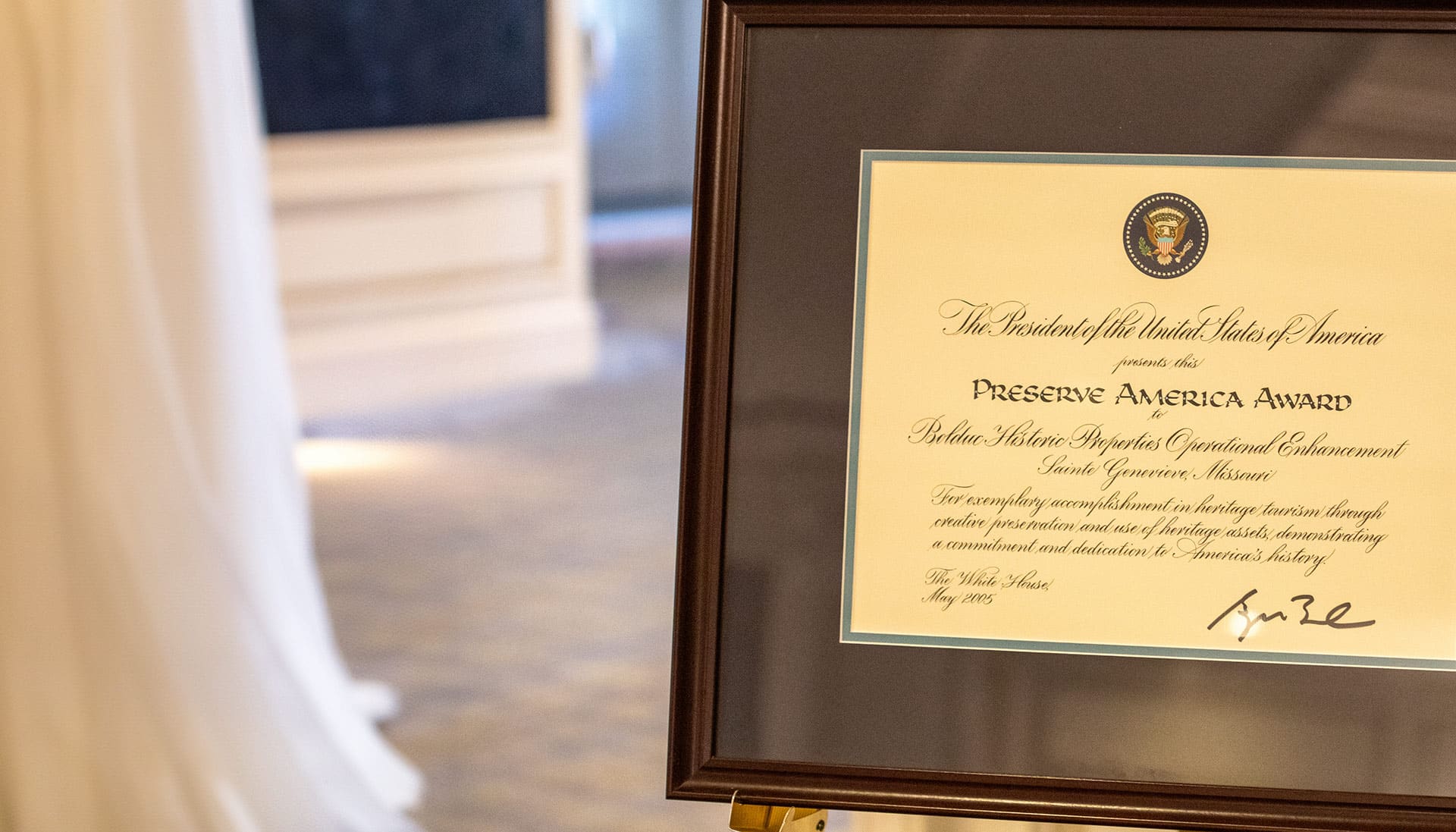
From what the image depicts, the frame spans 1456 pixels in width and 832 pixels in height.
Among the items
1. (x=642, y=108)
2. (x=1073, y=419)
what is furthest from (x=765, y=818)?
(x=642, y=108)

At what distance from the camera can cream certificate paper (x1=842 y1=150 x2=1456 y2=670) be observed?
2.05ft

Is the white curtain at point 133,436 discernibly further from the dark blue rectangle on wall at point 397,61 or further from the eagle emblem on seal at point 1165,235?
the dark blue rectangle on wall at point 397,61

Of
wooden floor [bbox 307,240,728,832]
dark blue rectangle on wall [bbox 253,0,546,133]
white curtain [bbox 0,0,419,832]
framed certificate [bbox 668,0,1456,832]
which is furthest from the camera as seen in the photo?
dark blue rectangle on wall [bbox 253,0,546,133]

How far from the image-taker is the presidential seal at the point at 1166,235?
0.63 m

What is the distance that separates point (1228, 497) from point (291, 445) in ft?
5.75

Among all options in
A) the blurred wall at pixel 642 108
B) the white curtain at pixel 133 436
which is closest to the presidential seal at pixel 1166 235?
the white curtain at pixel 133 436

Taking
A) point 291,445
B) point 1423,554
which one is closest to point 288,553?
point 291,445

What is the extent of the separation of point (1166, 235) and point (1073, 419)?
94mm

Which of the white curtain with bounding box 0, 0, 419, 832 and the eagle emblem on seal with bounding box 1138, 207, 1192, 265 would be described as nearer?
the eagle emblem on seal with bounding box 1138, 207, 1192, 265

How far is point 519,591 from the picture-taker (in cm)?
342
